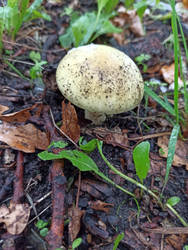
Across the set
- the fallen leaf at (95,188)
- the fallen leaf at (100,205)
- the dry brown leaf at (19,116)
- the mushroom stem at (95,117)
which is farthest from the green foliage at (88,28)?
the fallen leaf at (100,205)

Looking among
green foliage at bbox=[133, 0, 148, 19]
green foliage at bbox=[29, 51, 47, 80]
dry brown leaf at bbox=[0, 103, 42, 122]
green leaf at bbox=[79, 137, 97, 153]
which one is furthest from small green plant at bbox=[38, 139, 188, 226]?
green foliage at bbox=[133, 0, 148, 19]

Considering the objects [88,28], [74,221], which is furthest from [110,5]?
[74,221]

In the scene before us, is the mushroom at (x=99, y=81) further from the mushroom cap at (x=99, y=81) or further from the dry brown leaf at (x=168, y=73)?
the dry brown leaf at (x=168, y=73)

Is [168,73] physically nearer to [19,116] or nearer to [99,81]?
[99,81]

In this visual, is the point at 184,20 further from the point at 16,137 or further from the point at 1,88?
the point at 16,137

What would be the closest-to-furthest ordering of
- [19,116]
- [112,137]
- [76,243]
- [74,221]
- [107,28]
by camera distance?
1. [76,243]
2. [74,221]
3. [19,116]
4. [112,137]
5. [107,28]

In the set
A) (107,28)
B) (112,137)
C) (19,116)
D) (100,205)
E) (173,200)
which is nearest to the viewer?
(100,205)
